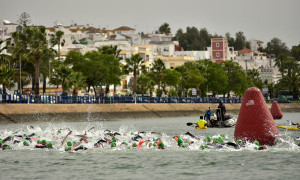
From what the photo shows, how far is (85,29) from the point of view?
614ft

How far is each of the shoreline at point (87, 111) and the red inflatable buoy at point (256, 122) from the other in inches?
1266

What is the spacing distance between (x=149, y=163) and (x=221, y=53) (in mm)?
166207

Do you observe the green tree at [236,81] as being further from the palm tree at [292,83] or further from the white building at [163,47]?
the white building at [163,47]

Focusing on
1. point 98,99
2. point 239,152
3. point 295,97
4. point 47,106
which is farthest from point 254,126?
point 295,97

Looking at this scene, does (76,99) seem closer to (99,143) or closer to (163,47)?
(99,143)

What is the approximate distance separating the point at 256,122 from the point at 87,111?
41.2 meters

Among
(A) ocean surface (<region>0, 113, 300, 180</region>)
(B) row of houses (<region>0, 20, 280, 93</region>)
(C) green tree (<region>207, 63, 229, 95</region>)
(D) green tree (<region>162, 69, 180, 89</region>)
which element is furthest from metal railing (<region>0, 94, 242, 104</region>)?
(B) row of houses (<region>0, 20, 280, 93</region>)

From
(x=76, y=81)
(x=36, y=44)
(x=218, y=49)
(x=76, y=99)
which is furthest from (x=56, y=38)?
(x=218, y=49)

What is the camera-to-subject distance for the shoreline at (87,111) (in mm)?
54112

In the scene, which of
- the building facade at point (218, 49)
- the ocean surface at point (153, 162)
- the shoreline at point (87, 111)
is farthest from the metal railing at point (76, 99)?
the building facade at point (218, 49)

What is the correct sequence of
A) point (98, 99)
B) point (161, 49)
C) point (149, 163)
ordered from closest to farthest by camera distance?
point (149, 163)
point (98, 99)
point (161, 49)

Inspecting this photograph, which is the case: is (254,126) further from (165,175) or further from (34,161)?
(34,161)

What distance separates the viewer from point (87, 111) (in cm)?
6359

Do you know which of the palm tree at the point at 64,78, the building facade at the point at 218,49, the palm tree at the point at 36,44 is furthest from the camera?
the building facade at the point at 218,49
